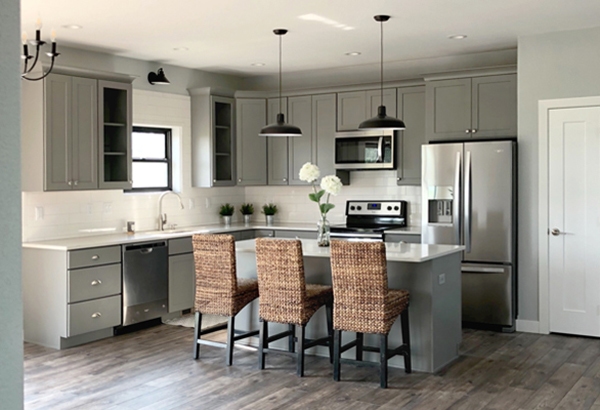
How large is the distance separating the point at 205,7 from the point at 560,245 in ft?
12.0

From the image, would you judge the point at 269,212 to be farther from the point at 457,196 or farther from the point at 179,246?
the point at 457,196

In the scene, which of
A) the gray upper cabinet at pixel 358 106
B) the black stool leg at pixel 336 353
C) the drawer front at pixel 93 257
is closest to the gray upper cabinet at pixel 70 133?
the drawer front at pixel 93 257

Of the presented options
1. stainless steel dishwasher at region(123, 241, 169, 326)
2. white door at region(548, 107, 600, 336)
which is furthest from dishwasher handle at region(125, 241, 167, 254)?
white door at region(548, 107, 600, 336)

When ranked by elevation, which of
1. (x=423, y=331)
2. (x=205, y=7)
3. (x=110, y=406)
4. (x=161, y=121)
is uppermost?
(x=205, y=7)

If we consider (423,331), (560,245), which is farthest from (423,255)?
(560,245)

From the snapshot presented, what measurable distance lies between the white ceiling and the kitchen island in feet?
5.97

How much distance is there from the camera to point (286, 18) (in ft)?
16.8

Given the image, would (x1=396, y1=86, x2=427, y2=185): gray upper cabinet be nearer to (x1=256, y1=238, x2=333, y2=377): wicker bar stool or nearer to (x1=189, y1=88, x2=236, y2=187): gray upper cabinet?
(x1=189, y1=88, x2=236, y2=187): gray upper cabinet

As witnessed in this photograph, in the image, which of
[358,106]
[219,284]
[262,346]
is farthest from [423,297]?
[358,106]

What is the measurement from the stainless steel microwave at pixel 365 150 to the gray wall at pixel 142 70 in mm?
1683

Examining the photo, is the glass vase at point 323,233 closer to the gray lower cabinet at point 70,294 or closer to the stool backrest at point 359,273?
the stool backrest at point 359,273

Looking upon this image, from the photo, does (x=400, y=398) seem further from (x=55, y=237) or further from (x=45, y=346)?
(x=55, y=237)

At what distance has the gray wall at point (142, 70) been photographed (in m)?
6.16

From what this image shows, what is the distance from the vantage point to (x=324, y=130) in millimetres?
7480
